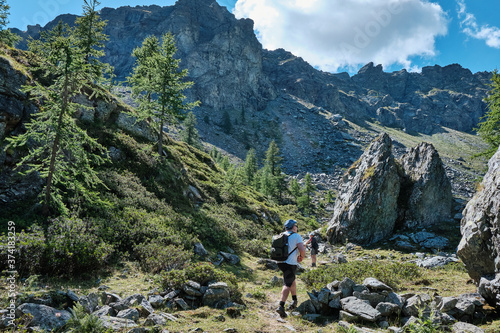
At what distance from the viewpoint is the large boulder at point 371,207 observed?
80.7 feet

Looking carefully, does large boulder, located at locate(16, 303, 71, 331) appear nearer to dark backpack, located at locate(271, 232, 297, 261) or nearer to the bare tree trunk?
dark backpack, located at locate(271, 232, 297, 261)

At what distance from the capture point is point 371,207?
24938 millimetres

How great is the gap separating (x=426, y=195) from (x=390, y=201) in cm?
364

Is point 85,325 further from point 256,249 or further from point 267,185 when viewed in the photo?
point 267,185

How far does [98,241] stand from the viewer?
10.4 m

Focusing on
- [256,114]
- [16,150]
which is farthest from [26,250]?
[256,114]

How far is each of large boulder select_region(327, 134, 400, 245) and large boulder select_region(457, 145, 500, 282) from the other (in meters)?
17.1

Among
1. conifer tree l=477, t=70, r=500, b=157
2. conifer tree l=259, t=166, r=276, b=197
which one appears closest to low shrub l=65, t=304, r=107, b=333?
conifer tree l=477, t=70, r=500, b=157

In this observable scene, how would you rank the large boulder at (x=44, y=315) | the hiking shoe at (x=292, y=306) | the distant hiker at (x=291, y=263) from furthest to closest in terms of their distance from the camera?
the hiking shoe at (x=292, y=306) < the distant hiker at (x=291, y=263) < the large boulder at (x=44, y=315)

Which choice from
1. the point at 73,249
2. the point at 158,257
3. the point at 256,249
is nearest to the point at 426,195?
the point at 256,249

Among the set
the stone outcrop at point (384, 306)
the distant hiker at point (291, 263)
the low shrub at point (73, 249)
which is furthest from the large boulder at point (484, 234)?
the low shrub at point (73, 249)

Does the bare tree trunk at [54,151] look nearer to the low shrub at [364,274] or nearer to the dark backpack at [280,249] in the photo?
the dark backpack at [280,249]

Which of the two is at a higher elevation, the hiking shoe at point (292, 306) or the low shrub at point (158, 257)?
the low shrub at point (158, 257)

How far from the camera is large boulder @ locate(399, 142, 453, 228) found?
2470 cm
